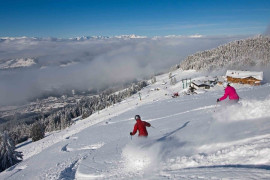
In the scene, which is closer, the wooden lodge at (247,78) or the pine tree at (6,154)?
the pine tree at (6,154)

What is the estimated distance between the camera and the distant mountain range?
425 ft

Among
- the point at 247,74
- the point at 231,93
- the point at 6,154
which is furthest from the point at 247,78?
the point at 6,154

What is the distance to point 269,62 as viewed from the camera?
395 ft

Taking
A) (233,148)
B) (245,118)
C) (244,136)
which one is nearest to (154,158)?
(233,148)

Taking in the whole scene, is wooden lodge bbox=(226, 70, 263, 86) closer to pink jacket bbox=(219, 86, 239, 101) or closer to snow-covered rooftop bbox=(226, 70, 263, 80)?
snow-covered rooftop bbox=(226, 70, 263, 80)

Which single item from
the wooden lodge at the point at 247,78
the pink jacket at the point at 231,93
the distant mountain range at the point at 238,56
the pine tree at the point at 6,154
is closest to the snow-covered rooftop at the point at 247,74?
the wooden lodge at the point at 247,78

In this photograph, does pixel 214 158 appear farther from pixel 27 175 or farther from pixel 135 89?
pixel 135 89

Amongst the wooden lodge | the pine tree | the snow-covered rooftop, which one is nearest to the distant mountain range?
the snow-covered rooftop

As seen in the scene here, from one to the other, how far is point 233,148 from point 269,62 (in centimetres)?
13304

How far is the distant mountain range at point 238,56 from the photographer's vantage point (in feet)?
425

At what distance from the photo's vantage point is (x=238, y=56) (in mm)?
143250

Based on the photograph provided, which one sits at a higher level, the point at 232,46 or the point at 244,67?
the point at 232,46

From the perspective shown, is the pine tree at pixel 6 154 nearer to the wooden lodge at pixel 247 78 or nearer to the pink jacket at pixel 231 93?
the pink jacket at pixel 231 93

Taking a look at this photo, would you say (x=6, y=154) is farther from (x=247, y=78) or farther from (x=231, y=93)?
(x=247, y=78)
